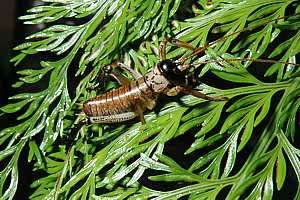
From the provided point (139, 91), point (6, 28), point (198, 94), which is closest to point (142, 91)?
point (139, 91)

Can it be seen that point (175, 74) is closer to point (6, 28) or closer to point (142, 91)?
point (142, 91)

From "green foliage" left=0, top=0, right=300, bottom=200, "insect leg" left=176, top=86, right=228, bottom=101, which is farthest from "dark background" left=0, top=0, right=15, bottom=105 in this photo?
"insect leg" left=176, top=86, right=228, bottom=101

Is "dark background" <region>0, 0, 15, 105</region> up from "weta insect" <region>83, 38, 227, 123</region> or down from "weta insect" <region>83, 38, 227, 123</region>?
down

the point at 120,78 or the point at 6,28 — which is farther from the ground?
Answer: the point at 120,78

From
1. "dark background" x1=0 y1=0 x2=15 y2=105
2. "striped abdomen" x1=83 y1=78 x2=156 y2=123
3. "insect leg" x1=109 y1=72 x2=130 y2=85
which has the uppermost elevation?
"insect leg" x1=109 y1=72 x2=130 y2=85

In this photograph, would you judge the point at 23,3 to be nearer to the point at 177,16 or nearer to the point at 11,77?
the point at 11,77

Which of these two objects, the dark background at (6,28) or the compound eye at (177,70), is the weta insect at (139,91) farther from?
the dark background at (6,28)

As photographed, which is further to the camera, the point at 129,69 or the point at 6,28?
the point at 6,28

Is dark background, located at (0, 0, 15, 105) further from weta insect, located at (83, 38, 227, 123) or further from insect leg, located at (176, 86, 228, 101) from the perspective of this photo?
insect leg, located at (176, 86, 228, 101)
